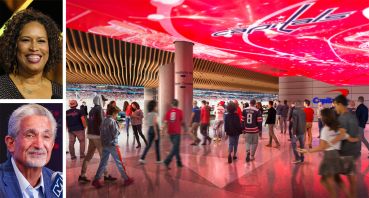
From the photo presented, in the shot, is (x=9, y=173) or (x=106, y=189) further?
(x=106, y=189)

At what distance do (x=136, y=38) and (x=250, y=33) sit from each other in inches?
150

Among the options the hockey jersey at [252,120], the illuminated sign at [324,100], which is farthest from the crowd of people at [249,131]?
the illuminated sign at [324,100]

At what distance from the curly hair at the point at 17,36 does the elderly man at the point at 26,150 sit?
305 millimetres

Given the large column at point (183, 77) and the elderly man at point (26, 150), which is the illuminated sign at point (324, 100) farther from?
the elderly man at point (26, 150)

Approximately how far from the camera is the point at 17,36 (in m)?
1.80

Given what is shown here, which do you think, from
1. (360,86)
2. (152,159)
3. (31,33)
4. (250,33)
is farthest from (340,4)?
(360,86)

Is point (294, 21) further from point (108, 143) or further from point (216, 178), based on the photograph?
point (108, 143)

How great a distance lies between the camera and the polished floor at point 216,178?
4062 mm

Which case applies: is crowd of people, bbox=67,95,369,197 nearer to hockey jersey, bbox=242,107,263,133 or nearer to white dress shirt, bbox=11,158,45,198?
hockey jersey, bbox=242,107,263,133

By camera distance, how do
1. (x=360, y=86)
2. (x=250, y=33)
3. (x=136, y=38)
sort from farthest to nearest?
(x=360, y=86)
(x=136, y=38)
(x=250, y=33)

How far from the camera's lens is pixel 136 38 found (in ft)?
31.3

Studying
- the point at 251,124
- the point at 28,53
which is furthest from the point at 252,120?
the point at 28,53

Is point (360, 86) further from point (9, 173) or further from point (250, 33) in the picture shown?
point (9, 173)

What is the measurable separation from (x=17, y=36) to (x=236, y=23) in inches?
227
